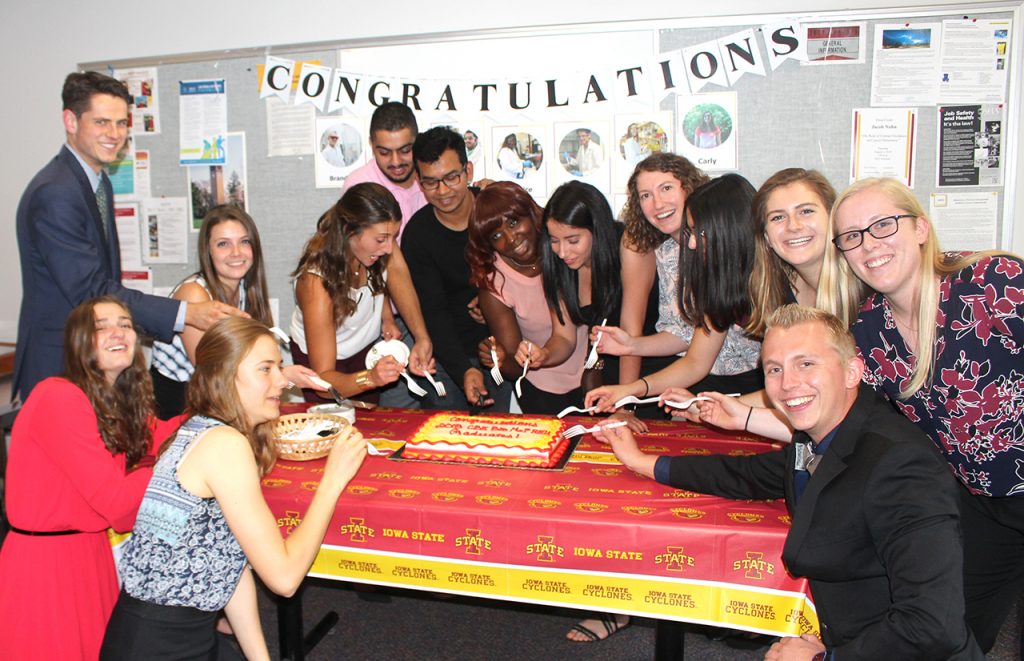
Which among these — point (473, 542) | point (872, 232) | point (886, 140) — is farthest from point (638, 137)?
point (473, 542)

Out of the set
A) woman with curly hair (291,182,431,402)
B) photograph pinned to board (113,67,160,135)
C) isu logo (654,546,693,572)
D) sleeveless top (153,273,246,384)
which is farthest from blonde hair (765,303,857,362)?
photograph pinned to board (113,67,160,135)

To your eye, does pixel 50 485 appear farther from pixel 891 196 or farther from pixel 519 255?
pixel 891 196

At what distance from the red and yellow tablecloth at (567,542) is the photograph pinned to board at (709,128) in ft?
7.14

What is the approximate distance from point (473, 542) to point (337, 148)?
2.93 meters

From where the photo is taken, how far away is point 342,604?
3.39 metres

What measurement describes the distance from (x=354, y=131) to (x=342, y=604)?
2.50m

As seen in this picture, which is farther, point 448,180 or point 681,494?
point 448,180

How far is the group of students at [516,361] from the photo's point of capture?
1.87 m

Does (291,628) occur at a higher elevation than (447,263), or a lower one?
lower

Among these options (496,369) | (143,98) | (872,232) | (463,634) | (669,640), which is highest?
(143,98)

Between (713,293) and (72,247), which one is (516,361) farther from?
(72,247)

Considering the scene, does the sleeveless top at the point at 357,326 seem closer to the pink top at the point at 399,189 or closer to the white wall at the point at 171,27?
the pink top at the point at 399,189

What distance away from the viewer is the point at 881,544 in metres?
1.57

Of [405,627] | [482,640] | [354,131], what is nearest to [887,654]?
[482,640]
